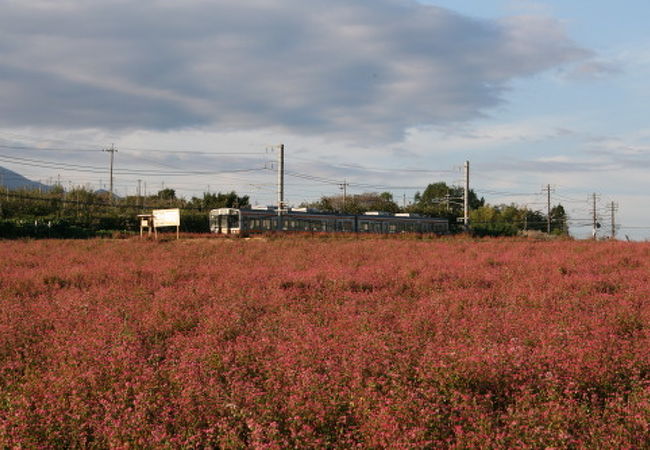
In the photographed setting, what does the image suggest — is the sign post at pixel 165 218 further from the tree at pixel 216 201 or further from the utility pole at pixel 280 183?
the tree at pixel 216 201

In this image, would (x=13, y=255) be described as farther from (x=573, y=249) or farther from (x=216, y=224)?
(x=216, y=224)

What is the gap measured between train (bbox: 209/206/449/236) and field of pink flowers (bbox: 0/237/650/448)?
3233cm

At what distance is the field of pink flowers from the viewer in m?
4.42

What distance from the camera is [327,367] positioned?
5676 mm

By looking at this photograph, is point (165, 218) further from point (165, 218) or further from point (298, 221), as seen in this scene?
point (298, 221)

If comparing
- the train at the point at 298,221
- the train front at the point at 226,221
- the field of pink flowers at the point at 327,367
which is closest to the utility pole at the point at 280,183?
the train at the point at 298,221

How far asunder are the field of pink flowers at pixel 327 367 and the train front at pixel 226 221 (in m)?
33.6

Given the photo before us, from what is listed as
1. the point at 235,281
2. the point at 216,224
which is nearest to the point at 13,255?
the point at 235,281

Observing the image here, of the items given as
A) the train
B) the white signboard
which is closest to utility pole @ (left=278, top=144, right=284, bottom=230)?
the train

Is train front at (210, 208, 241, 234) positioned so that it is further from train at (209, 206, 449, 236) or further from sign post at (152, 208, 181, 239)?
sign post at (152, 208, 181, 239)

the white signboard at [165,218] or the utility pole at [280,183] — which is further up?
the utility pole at [280,183]

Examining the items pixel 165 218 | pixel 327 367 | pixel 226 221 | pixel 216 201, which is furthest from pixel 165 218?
pixel 216 201

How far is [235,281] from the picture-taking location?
39.8 feet

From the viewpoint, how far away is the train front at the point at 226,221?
148ft
